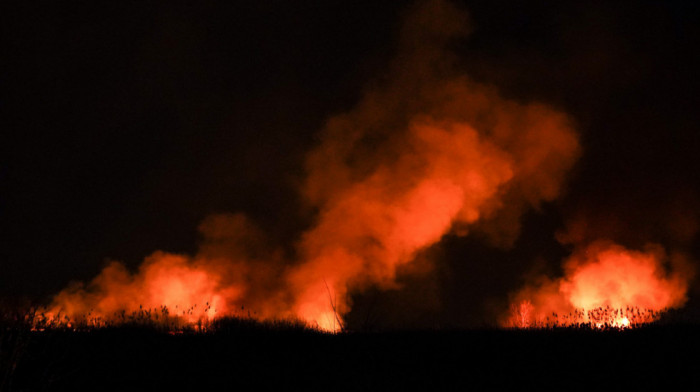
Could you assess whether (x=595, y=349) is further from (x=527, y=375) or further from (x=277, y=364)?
(x=277, y=364)

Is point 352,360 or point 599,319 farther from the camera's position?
point 599,319

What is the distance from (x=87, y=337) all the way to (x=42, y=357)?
1355 millimetres

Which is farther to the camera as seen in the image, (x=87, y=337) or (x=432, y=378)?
(x=87, y=337)

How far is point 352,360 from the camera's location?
6.54 m

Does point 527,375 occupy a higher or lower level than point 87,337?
lower

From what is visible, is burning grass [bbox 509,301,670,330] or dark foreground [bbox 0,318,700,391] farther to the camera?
burning grass [bbox 509,301,670,330]

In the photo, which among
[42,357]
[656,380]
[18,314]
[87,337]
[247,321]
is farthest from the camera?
[247,321]

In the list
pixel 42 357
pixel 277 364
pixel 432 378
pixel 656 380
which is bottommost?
pixel 656 380

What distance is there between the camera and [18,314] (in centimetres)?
489

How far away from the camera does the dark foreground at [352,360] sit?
5582mm

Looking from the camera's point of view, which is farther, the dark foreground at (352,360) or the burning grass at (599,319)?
the burning grass at (599,319)

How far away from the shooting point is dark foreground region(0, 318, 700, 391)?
558cm

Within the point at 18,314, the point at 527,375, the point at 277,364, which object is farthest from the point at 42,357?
the point at 527,375

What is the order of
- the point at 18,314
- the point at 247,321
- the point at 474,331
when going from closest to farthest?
the point at 18,314
the point at 474,331
the point at 247,321
